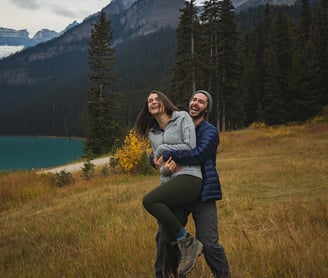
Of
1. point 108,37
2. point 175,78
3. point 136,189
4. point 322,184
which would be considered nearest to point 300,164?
point 322,184

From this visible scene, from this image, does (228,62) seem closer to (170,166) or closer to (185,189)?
(170,166)

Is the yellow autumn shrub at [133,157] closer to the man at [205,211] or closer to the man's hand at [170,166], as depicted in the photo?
the man at [205,211]

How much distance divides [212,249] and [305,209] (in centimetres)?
383

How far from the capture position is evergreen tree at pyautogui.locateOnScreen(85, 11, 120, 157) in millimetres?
30266

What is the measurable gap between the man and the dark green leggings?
0.53 feet

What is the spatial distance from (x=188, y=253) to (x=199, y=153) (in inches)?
36.2

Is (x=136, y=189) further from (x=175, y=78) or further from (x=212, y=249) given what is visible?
(x=175, y=78)

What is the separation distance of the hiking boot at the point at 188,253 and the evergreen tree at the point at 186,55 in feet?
85.6

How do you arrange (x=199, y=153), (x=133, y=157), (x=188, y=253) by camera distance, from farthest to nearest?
1. (x=133, y=157)
2. (x=199, y=153)
3. (x=188, y=253)

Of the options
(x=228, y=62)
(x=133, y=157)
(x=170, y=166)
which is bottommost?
(x=133, y=157)

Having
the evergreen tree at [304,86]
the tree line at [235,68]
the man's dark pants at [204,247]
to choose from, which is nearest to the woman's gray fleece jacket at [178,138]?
the man's dark pants at [204,247]

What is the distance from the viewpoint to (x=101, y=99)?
100 feet

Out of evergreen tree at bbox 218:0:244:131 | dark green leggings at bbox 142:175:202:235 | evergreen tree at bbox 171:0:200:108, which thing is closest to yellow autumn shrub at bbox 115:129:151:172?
dark green leggings at bbox 142:175:202:235

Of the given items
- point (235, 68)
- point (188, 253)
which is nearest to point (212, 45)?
point (235, 68)
